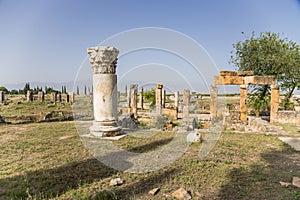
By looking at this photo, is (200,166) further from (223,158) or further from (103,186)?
(103,186)

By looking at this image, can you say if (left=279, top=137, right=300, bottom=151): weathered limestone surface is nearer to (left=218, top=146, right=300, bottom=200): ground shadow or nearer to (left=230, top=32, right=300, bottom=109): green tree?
(left=218, top=146, right=300, bottom=200): ground shadow

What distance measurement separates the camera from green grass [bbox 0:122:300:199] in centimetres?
375

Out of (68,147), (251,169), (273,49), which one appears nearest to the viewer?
(251,169)

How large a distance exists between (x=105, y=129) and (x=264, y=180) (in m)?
5.31

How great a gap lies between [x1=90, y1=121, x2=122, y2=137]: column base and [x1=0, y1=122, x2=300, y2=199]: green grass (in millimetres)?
899

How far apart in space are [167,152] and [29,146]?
436 cm

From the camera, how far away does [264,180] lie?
434cm

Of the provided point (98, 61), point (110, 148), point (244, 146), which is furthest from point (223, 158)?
point (98, 61)

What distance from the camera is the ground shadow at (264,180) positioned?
12.1ft

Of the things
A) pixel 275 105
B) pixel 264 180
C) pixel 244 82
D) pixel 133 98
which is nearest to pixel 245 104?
pixel 244 82

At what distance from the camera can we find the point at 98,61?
7965 mm

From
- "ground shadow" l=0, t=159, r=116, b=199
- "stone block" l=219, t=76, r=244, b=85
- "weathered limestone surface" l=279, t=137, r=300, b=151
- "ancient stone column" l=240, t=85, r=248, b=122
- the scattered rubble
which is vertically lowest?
"weathered limestone surface" l=279, t=137, r=300, b=151

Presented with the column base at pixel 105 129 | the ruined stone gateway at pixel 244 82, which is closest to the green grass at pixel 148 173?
the column base at pixel 105 129

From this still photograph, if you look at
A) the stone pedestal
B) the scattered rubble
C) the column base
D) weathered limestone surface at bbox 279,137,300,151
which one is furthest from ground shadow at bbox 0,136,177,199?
the stone pedestal
